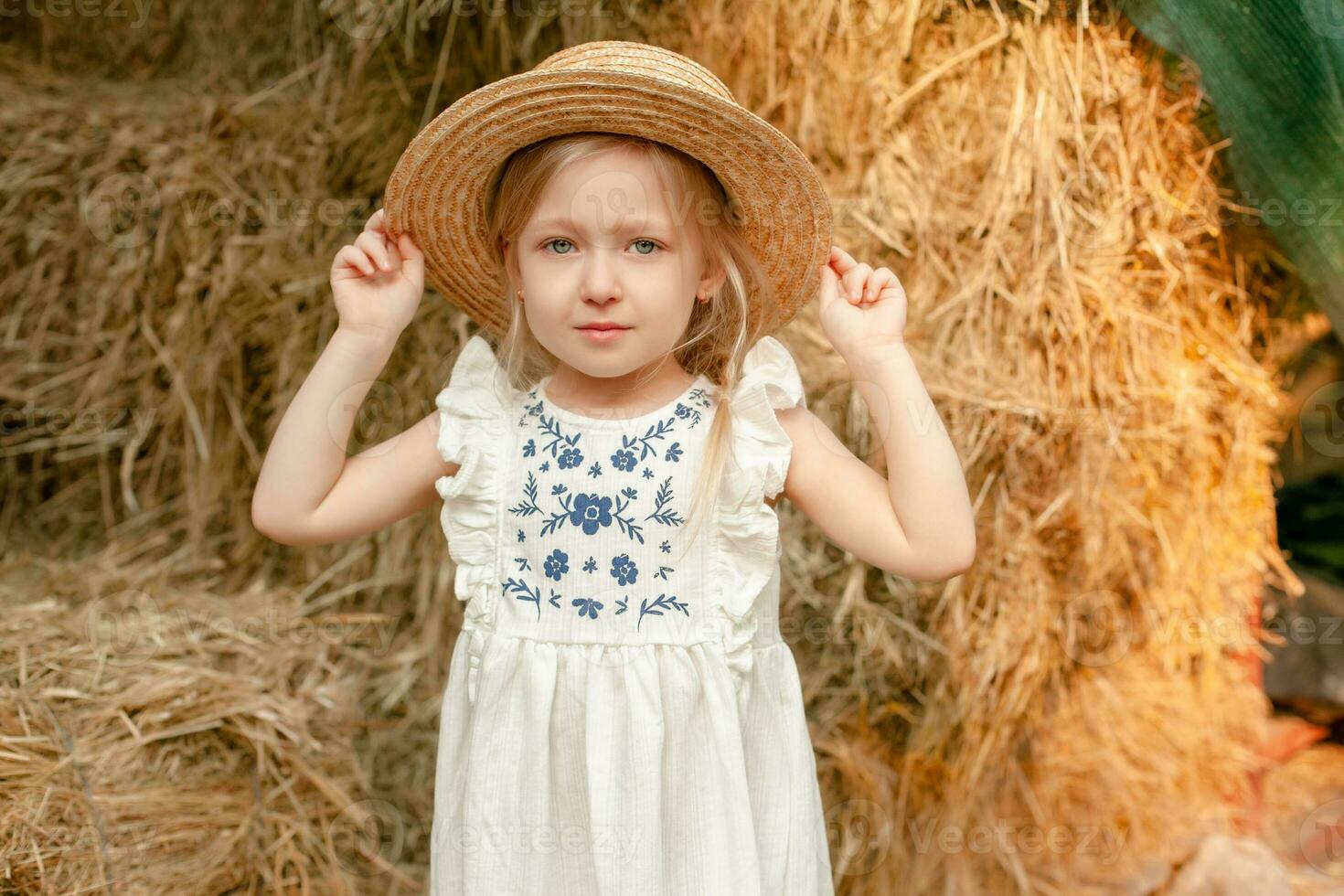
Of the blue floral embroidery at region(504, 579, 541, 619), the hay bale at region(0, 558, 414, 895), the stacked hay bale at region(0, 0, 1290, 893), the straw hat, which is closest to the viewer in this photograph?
the straw hat

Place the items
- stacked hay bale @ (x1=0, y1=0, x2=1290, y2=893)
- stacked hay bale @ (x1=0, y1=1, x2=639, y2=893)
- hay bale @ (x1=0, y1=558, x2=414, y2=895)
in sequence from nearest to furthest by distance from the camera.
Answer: hay bale @ (x1=0, y1=558, x2=414, y2=895) → stacked hay bale @ (x1=0, y1=0, x2=1290, y2=893) → stacked hay bale @ (x1=0, y1=1, x2=639, y2=893)

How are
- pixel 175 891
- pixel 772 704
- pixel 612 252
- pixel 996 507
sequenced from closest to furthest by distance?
pixel 612 252 → pixel 772 704 → pixel 175 891 → pixel 996 507

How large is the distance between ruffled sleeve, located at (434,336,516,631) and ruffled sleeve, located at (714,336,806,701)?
0.28 metres

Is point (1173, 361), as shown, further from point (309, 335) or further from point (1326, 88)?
point (309, 335)

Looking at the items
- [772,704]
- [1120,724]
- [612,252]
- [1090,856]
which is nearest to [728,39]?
[612,252]

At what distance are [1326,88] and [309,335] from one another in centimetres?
187

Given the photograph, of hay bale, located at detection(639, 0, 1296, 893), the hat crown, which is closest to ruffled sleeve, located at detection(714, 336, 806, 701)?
the hat crown

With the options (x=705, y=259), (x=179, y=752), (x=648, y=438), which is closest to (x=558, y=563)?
(x=648, y=438)

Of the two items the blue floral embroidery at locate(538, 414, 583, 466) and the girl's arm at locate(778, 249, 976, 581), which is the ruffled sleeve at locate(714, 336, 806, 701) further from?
the blue floral embroidery at locate(538, 414, 583, 466)

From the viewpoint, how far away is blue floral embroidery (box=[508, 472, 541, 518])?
4.72 ft

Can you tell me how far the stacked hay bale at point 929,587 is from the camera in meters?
1.88

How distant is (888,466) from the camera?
56.9 inches

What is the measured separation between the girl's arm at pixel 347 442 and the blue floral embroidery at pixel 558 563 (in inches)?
7.4

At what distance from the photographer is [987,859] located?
6.86 ft
